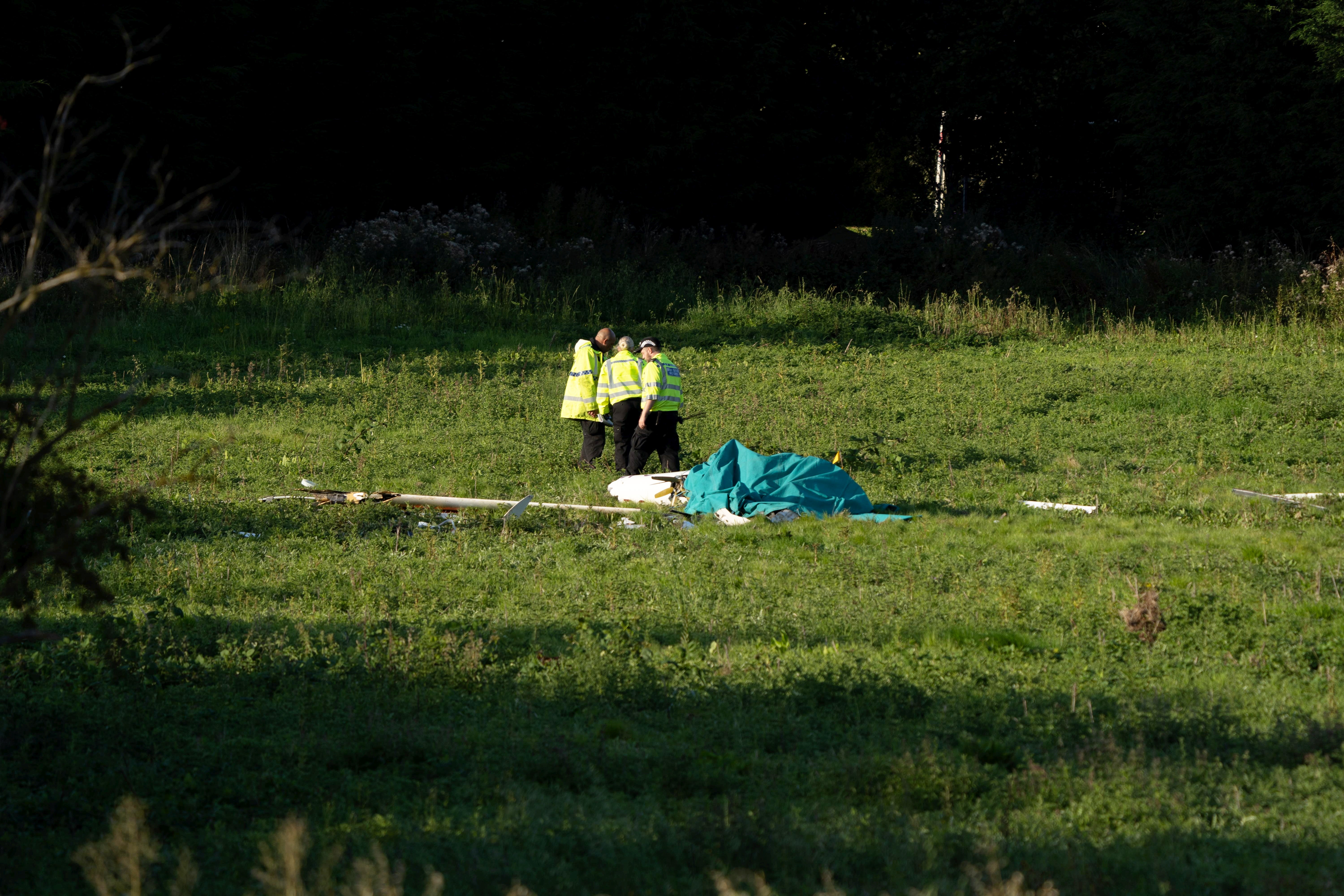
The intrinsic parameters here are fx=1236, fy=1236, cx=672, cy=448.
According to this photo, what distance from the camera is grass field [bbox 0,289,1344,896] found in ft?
14.7

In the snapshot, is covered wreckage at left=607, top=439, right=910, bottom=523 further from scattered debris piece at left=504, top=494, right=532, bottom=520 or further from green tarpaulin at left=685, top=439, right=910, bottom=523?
scattered debris piece at left=504, top=494, right=532, bottom=520

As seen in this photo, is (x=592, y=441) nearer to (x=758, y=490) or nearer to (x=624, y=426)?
(x=624, y=426)

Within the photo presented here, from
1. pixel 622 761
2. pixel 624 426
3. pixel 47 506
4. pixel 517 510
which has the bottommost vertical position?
pixel 622 761

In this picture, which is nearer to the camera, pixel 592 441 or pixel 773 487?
pixel 773 487

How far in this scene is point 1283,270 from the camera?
24156mm

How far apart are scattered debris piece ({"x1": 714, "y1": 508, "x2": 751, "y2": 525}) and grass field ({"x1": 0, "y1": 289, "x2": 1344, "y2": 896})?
0.45m

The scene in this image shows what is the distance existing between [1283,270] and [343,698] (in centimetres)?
2309

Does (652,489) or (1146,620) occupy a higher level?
(652,489)

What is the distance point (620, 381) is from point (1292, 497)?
21.3ft

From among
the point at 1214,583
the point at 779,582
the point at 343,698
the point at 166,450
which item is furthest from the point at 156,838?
the point at 166,450

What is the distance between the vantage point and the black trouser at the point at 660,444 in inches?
500

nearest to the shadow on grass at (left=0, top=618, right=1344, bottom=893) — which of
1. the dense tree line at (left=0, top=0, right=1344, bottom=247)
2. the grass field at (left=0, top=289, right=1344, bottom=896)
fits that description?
the grass field at (left=0, top=289, right=1344, bottom=896)

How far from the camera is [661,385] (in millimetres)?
12406

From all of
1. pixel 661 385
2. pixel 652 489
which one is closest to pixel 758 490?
pixel 652 489
